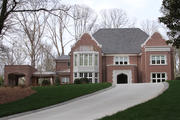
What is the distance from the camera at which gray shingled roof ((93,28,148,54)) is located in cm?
4081

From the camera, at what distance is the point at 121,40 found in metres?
42.7

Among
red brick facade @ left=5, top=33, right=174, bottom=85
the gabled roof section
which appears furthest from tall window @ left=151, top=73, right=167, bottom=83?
the gabled roof section

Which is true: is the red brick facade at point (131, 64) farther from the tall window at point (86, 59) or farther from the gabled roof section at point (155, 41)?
the tall window at point (86, 59)

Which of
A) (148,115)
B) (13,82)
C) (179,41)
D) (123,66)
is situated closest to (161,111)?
(148,115)

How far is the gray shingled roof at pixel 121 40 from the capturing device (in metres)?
40.8

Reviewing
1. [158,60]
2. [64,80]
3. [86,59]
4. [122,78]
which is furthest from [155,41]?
[64,80]

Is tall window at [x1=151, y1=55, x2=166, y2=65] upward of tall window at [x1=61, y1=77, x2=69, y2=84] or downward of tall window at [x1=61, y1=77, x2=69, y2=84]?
upward

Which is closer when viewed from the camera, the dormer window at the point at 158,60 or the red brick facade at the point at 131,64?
the red brick facade at the point at 131,64

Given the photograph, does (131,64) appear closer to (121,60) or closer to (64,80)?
(121,60)

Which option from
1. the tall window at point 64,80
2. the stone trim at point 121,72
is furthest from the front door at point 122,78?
the tall window at point 64,80

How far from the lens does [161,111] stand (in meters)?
11.9

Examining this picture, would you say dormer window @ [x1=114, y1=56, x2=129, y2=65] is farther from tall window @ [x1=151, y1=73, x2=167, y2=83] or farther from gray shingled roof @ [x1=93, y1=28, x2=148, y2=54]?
tall window @ [x1=151, y1=73, x2=167, y2=83]

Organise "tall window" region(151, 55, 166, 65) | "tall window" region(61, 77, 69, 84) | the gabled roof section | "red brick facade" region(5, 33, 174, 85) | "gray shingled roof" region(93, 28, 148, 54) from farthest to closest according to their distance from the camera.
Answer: "tall window" region(61, 77, 69, 84) < "gray shingled roof" region(93, 28, 148, 54) < the gabled roof section < "tall window" region(151, 55, 166, 65) < "red brick facade" region(5, 33, 174, 85)

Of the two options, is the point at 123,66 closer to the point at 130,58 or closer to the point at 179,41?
the point at 130,58
